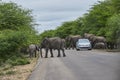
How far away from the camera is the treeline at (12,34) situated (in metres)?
30.2

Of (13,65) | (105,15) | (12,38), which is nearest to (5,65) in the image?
(13,65)

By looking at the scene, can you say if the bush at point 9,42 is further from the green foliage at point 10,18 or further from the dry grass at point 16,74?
the dry grass at point 16,74

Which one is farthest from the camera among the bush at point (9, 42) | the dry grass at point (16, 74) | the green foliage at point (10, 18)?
the green foliage at point (10, 18)

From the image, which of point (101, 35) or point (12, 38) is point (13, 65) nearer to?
point (12, 38)

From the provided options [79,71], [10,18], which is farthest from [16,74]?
[10,18]

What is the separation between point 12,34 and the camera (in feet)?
101

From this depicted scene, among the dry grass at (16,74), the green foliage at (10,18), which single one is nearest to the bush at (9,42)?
the green foliage at (10,18)

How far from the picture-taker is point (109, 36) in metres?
55.0

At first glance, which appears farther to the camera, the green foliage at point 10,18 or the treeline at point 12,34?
the green foliage at point 10,18

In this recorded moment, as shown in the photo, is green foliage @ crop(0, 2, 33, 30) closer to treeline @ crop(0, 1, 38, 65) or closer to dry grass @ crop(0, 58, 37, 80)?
treeline @ crop(0, 1, 38, 65)

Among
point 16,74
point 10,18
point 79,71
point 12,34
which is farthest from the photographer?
point 10,18

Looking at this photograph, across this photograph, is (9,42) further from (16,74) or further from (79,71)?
(79,71)

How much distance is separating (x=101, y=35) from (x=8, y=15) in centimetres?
3652

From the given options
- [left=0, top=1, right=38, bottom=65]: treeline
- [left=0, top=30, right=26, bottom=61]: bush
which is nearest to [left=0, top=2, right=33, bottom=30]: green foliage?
[left=0, top=1, right=38, bottom=65]: treeline
